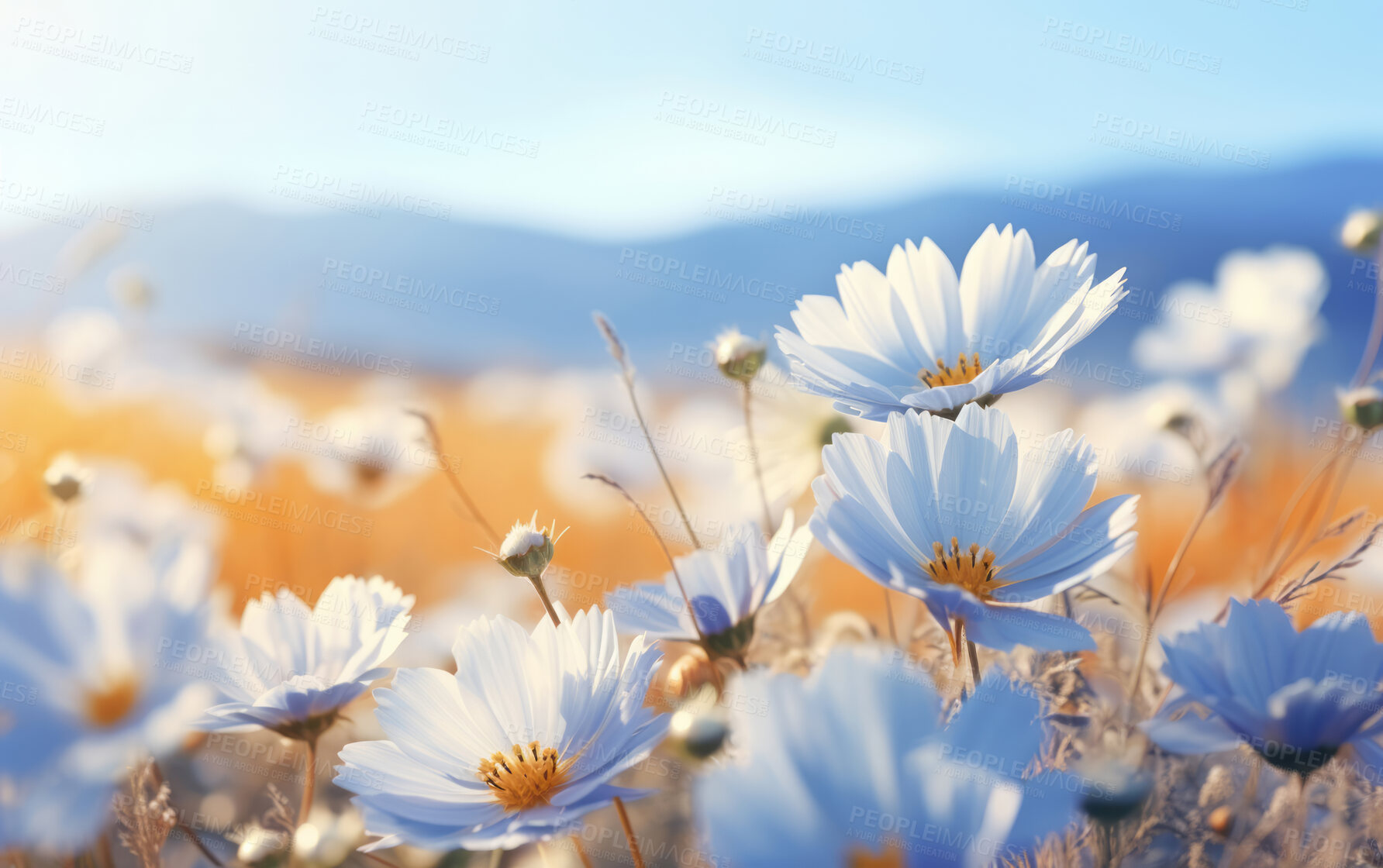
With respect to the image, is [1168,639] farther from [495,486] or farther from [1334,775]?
[495,486]

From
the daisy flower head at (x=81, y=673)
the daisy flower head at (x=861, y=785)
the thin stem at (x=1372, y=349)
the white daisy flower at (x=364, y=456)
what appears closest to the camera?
the daisy flower head at (x=861, y=785)

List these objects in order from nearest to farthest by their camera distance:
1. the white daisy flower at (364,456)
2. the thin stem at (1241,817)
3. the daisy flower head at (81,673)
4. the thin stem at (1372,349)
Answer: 1. the daisy flower head at (81,673)
2. the thin stem at (1241,817)
3. the thin stem at (1372,349)
4. the white daisy flower at (364,456)

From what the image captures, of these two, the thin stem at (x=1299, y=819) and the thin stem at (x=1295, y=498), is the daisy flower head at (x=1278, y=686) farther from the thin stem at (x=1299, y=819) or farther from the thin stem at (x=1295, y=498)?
the thin stem at (x=1295, y=498)

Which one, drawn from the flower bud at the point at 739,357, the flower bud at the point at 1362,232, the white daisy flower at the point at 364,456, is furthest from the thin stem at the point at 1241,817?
the white daisy flower at the point at 364,456

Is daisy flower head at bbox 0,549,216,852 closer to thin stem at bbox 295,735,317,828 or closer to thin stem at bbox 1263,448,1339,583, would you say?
thin stem at bbox 295,735,317,828

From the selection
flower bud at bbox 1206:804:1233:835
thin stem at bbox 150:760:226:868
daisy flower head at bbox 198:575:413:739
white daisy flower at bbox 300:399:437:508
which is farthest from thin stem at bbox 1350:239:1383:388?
white daisy flower at bbox 300:399:437:508
